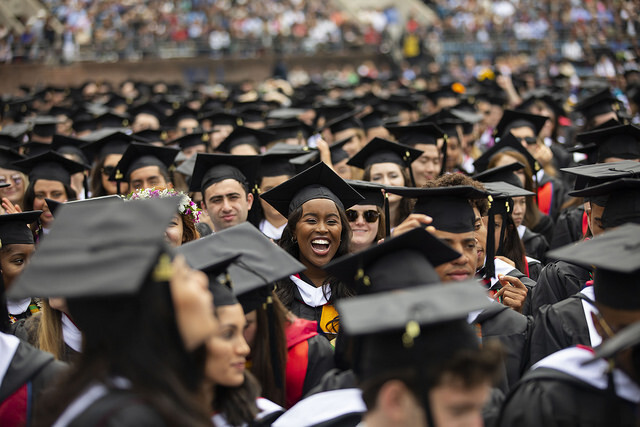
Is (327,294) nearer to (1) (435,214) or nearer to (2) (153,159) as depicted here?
(1) (435,214)

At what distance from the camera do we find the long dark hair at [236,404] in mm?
2545

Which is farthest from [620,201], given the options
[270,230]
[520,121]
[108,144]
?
[108,144]

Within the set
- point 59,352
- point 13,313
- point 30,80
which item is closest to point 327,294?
point 59,352

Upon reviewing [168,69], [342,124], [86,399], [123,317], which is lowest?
[86,399]

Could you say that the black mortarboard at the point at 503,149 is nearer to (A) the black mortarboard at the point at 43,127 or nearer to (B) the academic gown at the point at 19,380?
(B) the academic gown at the point at 19,380

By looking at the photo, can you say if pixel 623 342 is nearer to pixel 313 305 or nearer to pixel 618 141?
pixel 313 305

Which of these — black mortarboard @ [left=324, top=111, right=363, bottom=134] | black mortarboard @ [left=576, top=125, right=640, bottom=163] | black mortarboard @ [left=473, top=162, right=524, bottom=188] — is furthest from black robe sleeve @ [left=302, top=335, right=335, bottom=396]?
black mortarboard @ [left=324, top=111, right=363, bottom=134]

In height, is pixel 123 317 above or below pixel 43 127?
below

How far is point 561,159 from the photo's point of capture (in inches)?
340

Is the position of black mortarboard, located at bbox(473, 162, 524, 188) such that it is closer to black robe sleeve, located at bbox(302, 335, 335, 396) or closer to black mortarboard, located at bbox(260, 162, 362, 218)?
black mortarboard, located at bbox(260, 162, 362, 218)

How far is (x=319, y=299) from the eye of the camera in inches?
158

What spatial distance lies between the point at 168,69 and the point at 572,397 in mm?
22418

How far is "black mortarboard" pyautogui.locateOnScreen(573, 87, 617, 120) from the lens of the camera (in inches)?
333

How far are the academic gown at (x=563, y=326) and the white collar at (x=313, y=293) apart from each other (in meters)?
1.27
